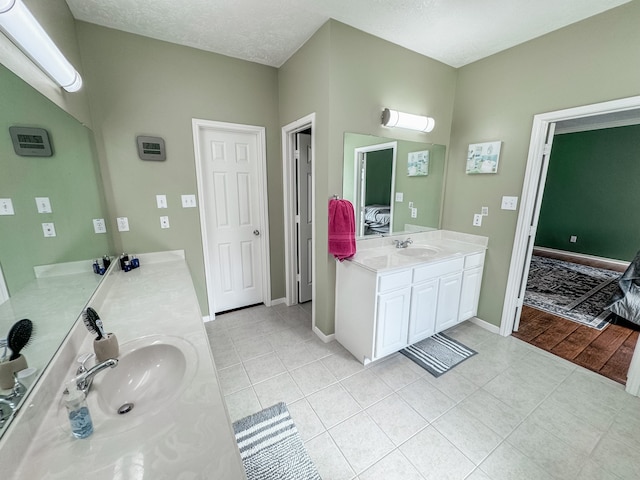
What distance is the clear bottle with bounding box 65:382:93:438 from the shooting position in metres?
0.69

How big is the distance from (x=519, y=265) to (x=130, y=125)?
12.0 ft

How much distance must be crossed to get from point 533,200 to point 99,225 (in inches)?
140

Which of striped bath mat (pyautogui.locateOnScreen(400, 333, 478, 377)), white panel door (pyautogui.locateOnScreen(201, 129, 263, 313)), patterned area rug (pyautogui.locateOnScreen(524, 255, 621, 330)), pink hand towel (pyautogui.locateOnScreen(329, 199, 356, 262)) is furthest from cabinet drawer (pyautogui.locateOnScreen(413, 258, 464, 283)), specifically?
white panel door (pyautogui.locateOnScreen(201, 129, 263, 313))

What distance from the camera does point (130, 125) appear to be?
216cm

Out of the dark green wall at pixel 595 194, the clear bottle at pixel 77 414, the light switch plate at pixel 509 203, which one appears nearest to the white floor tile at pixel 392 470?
the clear bottle at pixel 77 414

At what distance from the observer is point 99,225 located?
1918mm

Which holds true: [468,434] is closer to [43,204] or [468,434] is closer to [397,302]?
[397,302]

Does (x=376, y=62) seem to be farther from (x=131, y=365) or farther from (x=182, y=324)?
(x=131, y=365)

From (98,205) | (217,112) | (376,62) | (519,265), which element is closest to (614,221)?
(519,265)

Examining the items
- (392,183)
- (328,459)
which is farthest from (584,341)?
(328,459)

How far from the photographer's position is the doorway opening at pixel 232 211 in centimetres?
259

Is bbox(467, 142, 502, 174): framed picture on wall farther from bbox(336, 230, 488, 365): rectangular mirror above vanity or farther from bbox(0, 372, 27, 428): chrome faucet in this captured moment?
bbox(0, 372, 27, 428): chrome faucet

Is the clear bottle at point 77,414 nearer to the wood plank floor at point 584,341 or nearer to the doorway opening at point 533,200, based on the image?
the doorway opening at point 533,200

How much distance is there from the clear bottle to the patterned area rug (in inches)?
159
